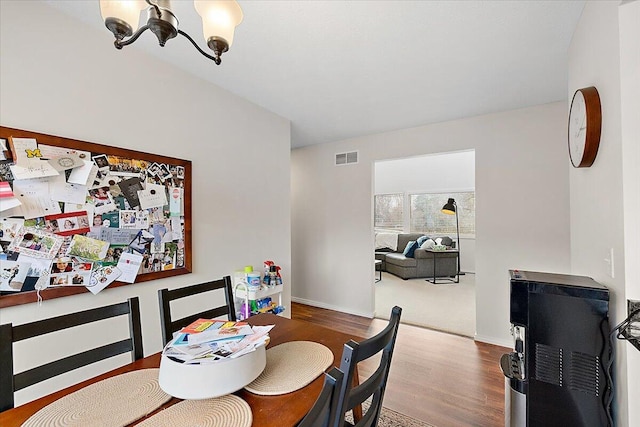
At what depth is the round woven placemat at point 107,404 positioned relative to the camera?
2.88 ft

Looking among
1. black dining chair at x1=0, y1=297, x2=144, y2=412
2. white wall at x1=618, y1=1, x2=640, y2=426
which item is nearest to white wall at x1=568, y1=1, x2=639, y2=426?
white wall at x1=618, y1=1, x2=640, y2=426

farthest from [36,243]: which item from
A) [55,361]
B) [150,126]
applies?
[150,126]

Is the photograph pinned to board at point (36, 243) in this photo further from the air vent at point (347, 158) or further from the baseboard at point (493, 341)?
the baseboard at point (493, 341)

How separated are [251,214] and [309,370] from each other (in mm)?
2028

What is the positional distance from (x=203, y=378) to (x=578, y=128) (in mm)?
2148

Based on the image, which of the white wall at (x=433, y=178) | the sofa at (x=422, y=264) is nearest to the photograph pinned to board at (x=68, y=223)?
the sofa at (x=422, y=264)

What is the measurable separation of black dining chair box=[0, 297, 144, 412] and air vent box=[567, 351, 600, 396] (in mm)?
1939

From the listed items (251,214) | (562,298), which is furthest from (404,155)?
(562,298)

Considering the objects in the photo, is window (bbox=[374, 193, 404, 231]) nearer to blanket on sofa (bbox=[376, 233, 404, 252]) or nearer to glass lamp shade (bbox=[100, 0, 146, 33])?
blanket on sofa (bbox=[376, 233, 404, 252])

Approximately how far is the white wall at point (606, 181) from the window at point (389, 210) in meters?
6.29

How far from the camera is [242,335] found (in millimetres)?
1189

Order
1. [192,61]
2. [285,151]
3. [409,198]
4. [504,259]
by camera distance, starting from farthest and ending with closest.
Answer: [409,198] → [285,151] → [504,259] → [192,61]

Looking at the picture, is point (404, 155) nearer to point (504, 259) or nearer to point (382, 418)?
point (504, 259)

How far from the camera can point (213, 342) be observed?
113 cm
